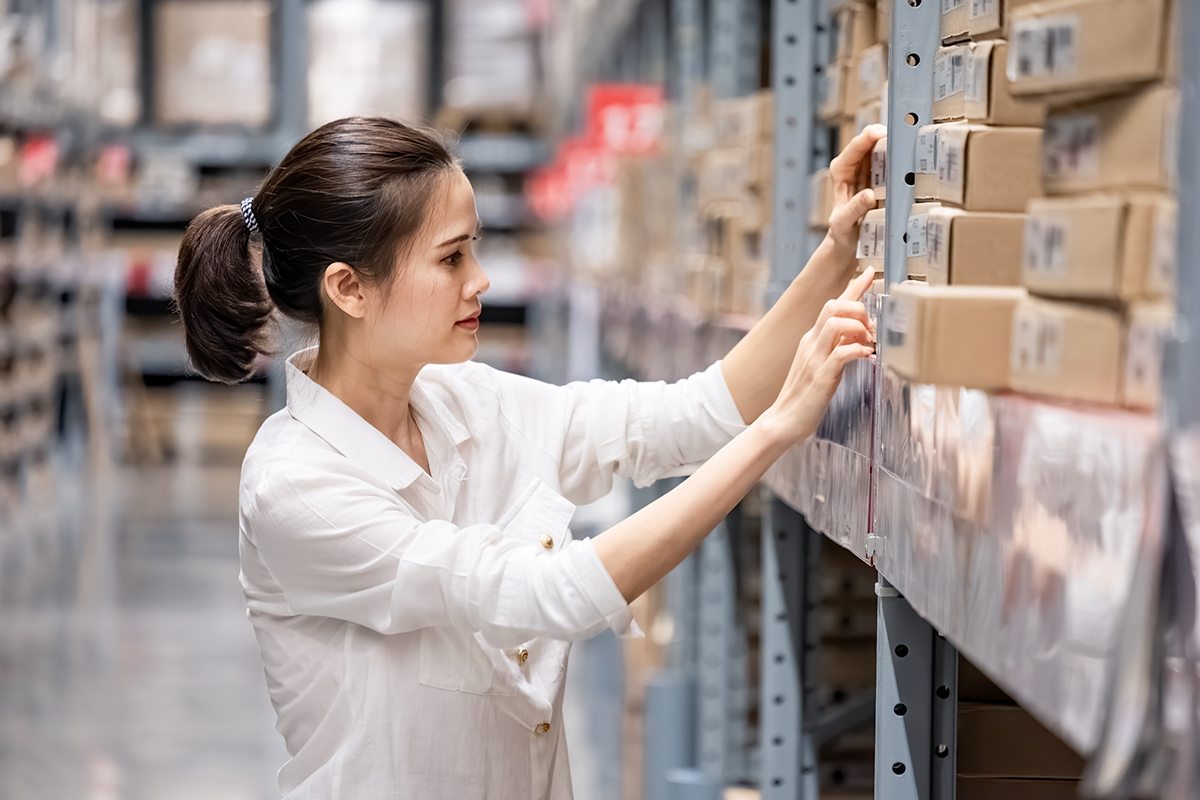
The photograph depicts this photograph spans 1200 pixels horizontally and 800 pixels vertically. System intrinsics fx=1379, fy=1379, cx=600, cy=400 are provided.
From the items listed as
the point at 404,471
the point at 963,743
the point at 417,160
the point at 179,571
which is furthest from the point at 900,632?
the point at 179,571

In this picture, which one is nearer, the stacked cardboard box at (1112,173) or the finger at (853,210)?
the stacked cardboard box at (1112,173)

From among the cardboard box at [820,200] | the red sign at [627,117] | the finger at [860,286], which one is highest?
the red sign at [627,117]

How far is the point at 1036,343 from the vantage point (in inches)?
42.0

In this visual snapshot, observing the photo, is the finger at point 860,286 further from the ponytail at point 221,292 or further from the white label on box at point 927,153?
the ponytail at point 221,292

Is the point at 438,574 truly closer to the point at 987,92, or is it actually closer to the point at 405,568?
the point at 405,568

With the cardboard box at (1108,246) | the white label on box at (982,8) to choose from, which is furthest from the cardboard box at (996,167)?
the cardboard box at (1108,246)

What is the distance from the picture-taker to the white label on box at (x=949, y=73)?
4.48 feet

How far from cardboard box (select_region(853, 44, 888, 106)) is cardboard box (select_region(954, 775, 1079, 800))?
0.90 metres

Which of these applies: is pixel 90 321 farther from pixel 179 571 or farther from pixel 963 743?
pixel 963 743

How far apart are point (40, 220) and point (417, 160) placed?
828 centimetres

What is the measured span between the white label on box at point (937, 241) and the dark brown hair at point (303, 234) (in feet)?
2.29

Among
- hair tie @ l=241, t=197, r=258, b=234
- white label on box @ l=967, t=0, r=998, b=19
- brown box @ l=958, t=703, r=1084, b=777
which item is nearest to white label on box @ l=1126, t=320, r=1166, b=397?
white label on box @ l=967, t=0, r=998, b=19

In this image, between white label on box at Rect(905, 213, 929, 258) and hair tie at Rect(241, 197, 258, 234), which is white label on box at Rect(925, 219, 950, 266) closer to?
white label on box at Rect(905, 213, 929, 258)

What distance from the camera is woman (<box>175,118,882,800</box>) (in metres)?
1.58
